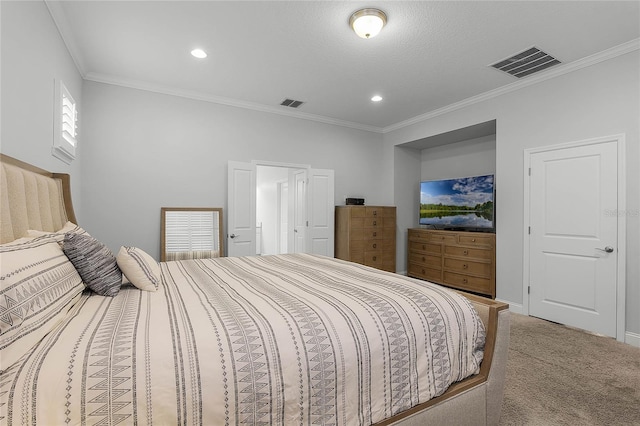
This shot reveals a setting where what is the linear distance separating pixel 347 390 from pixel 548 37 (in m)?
3.46

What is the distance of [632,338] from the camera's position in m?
2.84

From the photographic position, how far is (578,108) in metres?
3.25

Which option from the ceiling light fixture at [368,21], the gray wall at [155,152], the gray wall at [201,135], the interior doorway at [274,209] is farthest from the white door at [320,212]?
the ceiling light fixture at [368,21]

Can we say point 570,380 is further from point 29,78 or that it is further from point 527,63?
point 29,78

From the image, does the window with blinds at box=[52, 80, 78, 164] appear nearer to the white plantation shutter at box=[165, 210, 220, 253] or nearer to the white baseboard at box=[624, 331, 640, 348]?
the white plantation shutter at box=[165, 210, 220, 253]

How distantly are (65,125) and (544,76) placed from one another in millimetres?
5078

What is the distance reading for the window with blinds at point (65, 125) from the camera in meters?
2.56

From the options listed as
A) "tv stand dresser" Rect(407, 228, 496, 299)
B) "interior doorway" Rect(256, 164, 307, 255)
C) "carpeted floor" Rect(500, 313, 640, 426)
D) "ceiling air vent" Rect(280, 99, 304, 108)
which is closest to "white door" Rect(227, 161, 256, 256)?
"ceiling air vent" Rect(280, 99, 304, 108)

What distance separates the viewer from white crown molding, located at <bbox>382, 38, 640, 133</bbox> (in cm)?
290

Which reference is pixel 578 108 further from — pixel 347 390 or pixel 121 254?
pixel 121 254

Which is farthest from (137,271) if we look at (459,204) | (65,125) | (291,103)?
(459,204)

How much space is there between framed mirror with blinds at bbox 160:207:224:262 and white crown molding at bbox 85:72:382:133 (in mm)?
1539

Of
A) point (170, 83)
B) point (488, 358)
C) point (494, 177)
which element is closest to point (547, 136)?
point (494, 177)

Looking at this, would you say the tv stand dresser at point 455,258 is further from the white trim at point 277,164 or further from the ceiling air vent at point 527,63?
the white trim at point 277,164
